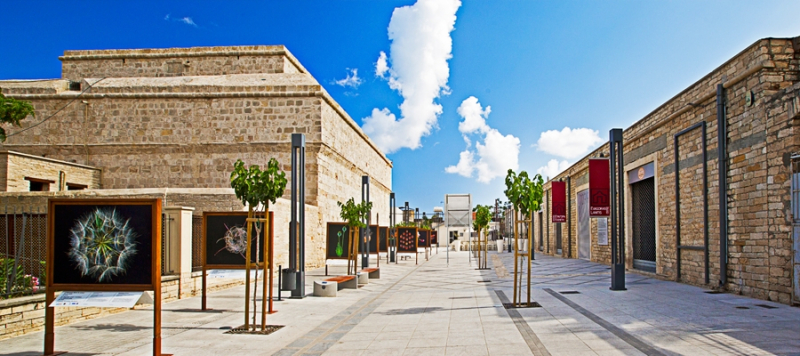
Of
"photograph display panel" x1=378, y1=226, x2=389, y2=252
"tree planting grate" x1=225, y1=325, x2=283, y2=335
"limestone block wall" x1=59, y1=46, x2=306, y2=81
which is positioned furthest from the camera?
"limestone block wall" x1=59, y1=46, x2=306, y2=81

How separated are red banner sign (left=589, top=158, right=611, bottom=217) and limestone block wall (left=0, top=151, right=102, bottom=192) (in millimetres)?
18965

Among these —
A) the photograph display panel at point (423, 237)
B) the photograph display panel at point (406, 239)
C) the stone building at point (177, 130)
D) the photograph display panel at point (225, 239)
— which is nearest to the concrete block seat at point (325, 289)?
the photograph display panel at point (225, 239)

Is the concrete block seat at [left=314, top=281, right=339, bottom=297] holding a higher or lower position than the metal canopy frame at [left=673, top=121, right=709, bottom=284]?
lower

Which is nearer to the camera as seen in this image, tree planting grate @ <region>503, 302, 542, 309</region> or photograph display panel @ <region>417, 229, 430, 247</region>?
tree planting grate @ <region>503, 302, 542, 309</region>

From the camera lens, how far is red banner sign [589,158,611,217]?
52.1 feet

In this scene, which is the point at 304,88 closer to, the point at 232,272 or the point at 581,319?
the point at 232,272

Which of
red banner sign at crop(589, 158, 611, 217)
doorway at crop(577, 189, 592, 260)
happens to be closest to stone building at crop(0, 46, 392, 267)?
doorway at crop(577, 189, 592, 260)

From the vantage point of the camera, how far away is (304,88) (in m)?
26.8

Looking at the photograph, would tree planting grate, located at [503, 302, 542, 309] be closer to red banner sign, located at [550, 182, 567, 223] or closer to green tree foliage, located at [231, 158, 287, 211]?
green tree foliage, located at [231, 158, 287, 211]

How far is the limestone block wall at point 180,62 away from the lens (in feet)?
102

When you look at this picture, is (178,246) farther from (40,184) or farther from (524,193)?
(40,184)

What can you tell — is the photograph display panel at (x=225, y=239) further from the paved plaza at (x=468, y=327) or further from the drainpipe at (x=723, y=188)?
the drainpipe at (x=723, y=188)

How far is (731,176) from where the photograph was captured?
1213 cm

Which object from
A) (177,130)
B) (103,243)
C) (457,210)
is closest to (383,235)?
(457,210)
